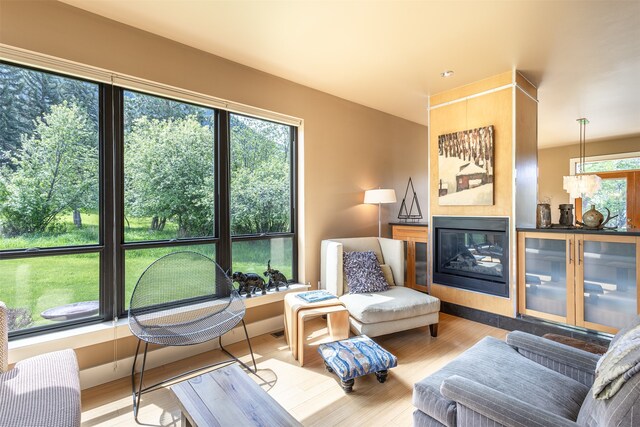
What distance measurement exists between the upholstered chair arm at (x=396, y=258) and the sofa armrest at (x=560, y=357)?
1.66 metres

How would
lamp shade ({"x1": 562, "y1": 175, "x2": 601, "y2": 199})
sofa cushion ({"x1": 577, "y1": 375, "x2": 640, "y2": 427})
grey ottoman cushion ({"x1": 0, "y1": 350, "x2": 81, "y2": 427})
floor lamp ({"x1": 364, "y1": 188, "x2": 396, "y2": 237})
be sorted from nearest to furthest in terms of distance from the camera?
sofa cushion ({"x1": 577, "y1": 375, "x2": 640, "y2": 427})
grey ottoman cushion ({"x1": 0, "y1": 350, "x2": 81, "y2": 427})
lamp shade ({"x1": 562, "y1": 175, "x2": 601, "y2": 199})
floor lamp ({"x1": 364, "y1": 188, "x2": 396, "y2": 237})

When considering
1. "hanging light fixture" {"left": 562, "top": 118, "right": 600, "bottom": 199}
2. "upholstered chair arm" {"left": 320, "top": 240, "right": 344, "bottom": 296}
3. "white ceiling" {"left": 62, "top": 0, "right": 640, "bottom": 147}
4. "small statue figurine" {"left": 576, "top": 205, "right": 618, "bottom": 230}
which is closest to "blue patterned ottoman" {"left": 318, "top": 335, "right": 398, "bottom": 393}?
"upholstered chair arm" {"left": 320, "top": 240, "right": 344, "bottom": 296}

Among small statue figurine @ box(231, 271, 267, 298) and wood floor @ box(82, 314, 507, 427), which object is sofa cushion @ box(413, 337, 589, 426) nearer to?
wood floor @ box(82, 314, 507, 427)

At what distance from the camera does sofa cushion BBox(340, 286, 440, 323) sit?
105 inches

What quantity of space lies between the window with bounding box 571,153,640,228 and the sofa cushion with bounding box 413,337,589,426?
5.83 metres

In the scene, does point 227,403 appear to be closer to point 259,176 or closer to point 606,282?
point 259,176

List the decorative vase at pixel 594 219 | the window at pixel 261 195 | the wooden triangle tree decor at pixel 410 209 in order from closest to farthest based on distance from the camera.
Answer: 1. the decorative vase at pixel 594 219
2. the window at pixel 261 195
3. the wooden triangle tree decor at pixel 410 209

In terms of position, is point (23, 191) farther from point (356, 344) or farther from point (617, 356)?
point (617, 356)

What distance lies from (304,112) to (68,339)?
116 inches

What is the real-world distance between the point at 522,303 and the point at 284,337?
2445 mm

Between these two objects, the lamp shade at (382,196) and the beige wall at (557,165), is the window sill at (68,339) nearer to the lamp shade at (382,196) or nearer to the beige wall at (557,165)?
the lamp shade at (382,196)

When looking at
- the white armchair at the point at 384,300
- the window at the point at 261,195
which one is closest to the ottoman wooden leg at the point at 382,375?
the white armchair at the point at 384,300

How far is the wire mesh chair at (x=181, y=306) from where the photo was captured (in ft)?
6.81

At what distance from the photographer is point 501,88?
3.14 metres
